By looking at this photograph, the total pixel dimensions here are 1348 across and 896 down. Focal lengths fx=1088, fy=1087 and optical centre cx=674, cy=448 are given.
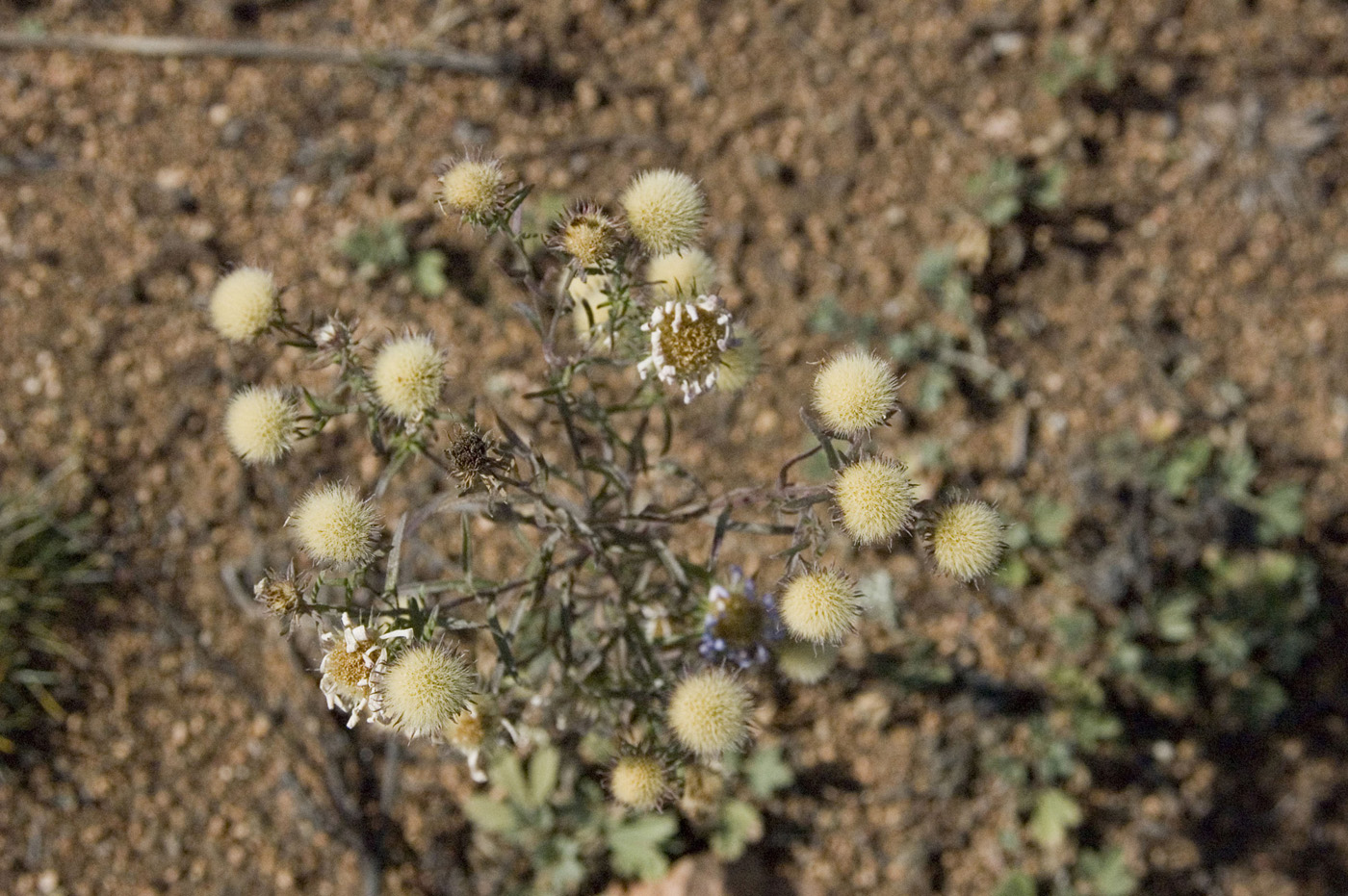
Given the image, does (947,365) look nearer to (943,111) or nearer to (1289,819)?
(943,111)

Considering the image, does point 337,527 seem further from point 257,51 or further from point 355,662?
point 257,51

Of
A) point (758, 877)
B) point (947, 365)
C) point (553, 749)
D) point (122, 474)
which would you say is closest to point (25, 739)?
point (122, 474)

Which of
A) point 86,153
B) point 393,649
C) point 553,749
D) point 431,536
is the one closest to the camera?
point 393,649

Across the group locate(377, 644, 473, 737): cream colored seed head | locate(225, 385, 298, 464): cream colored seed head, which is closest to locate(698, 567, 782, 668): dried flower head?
locate(377, 644, 473, 737): cream colored seed head

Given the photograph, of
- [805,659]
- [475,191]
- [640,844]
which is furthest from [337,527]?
[640,844]

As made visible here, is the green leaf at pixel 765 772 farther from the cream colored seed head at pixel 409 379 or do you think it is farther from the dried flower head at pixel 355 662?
the cream colored seed head at pixel 409 379

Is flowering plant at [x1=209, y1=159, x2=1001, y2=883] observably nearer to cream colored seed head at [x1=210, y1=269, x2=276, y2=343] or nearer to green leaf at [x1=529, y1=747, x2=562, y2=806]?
cream colored seed head at [x1=210, y1=269, x2=276, y2=343]
